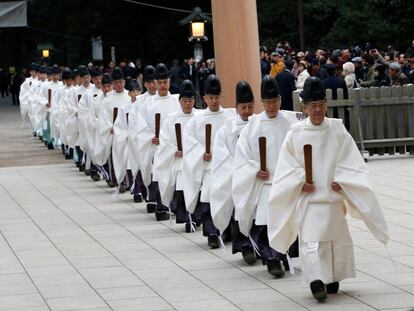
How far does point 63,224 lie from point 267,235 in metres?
4.79

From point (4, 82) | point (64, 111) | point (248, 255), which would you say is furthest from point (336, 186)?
point (4, 82)

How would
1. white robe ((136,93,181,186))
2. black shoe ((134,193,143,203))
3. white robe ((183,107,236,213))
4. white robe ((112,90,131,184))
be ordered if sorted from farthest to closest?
white robe ((112,90,131,184)) → black shoe ((134,193,143,203)) → white robe ((136,93,181,186)) → white robe ((183,107,236,213))

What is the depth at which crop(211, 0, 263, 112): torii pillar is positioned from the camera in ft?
56.9

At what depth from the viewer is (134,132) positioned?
1864cm

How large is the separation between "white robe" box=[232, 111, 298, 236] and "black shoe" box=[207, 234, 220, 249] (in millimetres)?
1497

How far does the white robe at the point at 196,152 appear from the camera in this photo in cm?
1437

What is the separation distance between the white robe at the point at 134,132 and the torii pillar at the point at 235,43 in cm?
119

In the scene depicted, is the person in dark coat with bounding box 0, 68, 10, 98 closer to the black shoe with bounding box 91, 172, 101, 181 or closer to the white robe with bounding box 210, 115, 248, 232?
the black shoe with bounding box 91, 172, 101, 181

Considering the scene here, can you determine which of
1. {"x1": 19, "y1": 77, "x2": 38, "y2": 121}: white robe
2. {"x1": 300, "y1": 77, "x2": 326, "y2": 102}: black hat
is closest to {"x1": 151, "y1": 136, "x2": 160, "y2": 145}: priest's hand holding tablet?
{"x1": 300, "y1": 77, "x2": 326, "y2": 102}: black hat

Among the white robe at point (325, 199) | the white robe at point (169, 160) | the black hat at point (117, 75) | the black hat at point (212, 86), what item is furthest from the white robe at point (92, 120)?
the white robe at point (325, 199)

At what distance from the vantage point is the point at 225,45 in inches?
693

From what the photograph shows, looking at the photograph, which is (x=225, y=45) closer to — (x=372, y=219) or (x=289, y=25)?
(x=372, y=219)

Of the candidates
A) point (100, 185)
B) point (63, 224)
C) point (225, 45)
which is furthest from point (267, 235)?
point (100, 185)

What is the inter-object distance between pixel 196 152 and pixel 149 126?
3437mm
